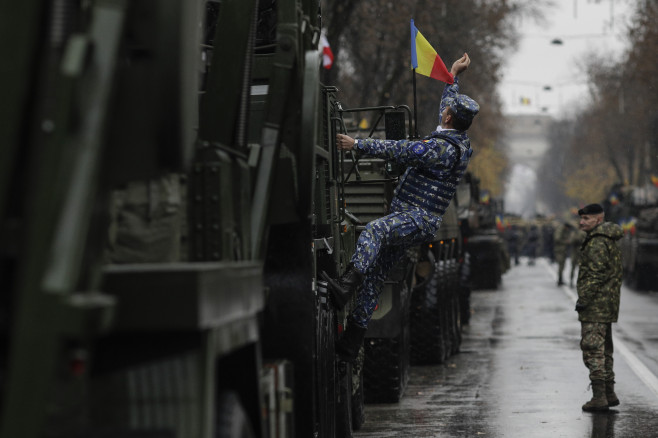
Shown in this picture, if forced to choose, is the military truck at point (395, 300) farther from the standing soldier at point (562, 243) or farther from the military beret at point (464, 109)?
the standing soldier at point (562, 243)

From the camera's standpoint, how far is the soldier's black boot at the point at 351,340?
8942mm

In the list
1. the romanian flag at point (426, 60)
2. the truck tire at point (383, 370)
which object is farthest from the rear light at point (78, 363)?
the truck tire at point (383, 370)

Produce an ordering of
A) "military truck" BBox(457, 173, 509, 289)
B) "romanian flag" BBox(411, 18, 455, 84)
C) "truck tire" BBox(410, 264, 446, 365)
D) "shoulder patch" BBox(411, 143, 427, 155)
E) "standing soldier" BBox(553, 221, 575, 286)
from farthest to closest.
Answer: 1. "standing soldier" BBox(553, 221, 575, 286)
2. "military truck" BBox(457, 173, 509, 289)
3. "truck tire" BBox(410, 264, 446, 365)
4. "romanian flag" BBox(411, 18, 455, 84)
5. "shoulder patch" BBox(411, 143, 427, 155)

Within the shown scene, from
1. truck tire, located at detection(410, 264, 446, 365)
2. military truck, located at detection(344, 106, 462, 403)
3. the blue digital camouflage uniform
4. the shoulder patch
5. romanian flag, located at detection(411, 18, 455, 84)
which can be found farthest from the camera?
truck tire, located at detection(410, 264, 446, 365)

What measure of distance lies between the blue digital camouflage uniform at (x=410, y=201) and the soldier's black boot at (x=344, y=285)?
18 centimetres

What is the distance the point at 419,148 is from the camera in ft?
29.9

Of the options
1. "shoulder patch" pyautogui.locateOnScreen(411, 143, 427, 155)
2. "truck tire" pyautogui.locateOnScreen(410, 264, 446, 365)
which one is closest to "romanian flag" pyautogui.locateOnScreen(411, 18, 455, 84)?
"shoulder patch" pyautogui.locateOnScreen(411, 143, 427, 155)

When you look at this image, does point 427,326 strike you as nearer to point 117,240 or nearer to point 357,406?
point 357,406

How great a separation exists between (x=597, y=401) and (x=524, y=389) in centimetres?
170

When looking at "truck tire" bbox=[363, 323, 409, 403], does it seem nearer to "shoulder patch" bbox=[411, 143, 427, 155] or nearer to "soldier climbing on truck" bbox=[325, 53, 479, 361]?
"soldier climbing on truck" bbox=[325, 53, 479, 361]

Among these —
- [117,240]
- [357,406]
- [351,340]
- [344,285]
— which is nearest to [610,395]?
[357,406]

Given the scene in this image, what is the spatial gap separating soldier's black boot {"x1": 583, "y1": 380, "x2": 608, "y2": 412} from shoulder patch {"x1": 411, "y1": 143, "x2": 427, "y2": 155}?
142 inches

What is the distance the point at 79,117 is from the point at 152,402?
96 cm

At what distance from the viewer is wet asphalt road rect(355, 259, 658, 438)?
10625 millimetres
